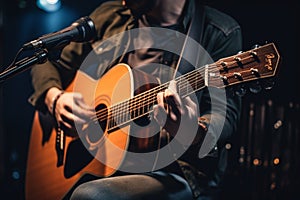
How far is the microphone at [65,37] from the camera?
155 cm

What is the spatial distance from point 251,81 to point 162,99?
0.95ft

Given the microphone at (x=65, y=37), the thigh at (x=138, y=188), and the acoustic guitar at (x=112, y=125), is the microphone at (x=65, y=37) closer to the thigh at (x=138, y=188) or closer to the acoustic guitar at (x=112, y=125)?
the acoustic guitar at (x=112, y=125)

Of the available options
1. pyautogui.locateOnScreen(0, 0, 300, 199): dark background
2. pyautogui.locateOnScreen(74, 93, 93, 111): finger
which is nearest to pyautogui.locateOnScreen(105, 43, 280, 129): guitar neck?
pyautogui.locateOnScreen(74, 93, 93, 111): finger

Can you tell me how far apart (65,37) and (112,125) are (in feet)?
1.27

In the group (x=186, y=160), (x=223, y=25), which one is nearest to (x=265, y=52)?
(x=223, y=25)

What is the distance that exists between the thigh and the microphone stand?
1.49 feet

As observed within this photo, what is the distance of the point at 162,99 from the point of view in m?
1.57

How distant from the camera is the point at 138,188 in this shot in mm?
1662

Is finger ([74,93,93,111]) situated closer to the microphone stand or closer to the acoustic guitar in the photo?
the acoustic guitar

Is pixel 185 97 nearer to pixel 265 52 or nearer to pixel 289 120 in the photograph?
pixel 265 52

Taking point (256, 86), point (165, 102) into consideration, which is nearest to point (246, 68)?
point (256, 86)

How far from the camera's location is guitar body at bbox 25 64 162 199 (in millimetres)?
1754

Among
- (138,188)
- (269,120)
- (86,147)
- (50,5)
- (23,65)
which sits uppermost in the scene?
(50,5)

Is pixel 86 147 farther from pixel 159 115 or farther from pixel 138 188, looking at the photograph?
pixel 159 115
